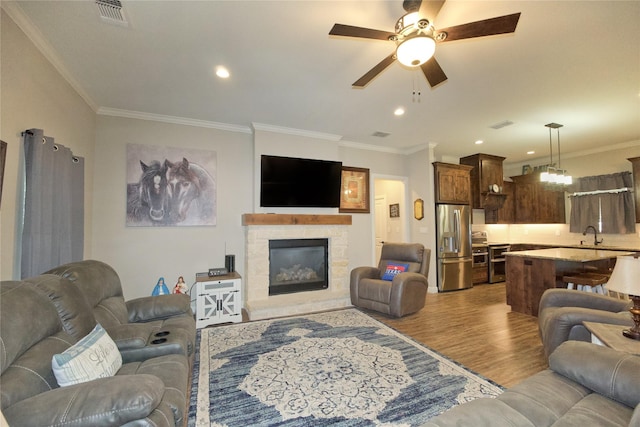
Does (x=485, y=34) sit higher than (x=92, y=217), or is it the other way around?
(x=485, y=34)

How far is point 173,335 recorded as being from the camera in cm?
201

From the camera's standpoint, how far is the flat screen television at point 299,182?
14.3 ft

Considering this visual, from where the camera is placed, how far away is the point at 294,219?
4.44 meters

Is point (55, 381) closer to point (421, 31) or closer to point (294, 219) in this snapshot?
point (421, 31)

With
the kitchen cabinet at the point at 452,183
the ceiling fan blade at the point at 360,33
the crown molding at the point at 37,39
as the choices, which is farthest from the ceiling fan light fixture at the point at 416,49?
the kitchen cabinet at the point at 452,183

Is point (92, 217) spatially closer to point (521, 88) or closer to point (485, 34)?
point (485, 34)

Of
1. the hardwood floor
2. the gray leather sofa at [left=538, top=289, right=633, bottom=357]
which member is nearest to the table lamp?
the gray leather sofa at [left=538, top=289, right=633, bottom=357]

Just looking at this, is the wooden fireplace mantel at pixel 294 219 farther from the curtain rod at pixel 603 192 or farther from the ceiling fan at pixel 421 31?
the curtain rod at pixel 603 192

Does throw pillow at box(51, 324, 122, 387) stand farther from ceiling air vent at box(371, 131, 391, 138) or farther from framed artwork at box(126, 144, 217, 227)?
ceiling air vent at box(371, 131, 391, 138)

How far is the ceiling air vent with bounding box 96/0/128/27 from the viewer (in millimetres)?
1974

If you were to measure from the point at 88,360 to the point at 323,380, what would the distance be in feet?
5.27

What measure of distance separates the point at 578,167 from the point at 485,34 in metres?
6.49

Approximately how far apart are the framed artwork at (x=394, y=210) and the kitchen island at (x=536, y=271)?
8.06 ft

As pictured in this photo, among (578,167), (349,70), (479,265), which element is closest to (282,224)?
(349,70)
